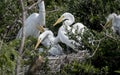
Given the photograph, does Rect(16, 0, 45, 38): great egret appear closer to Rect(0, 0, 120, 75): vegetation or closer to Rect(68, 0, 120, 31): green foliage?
Rect(0, 0, 120, 75): vegetation

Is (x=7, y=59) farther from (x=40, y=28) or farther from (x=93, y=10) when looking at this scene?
(x=40, y=28)

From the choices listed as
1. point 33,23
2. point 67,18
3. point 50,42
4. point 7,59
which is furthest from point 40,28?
point 7,59

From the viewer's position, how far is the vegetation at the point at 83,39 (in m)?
3.65

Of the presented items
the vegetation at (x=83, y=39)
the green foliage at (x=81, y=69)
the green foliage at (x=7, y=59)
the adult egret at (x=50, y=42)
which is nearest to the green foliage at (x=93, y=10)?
the vegetation at (x=83, y=39)

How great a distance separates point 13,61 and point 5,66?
0.14m

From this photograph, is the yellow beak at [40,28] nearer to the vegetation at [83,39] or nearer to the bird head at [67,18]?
the vegetation at [83,39]

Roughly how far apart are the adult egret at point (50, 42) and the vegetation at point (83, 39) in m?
0.20

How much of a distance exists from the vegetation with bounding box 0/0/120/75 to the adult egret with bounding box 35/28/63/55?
7.9 inches

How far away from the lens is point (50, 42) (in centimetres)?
866

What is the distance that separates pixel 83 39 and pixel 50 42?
4.72 feet

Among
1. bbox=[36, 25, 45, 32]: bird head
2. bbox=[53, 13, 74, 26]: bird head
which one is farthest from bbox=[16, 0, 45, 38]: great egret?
bbox=[53, 13, 74, 26]: bird head

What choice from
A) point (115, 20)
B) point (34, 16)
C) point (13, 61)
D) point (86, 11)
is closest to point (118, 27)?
point (115, 20)

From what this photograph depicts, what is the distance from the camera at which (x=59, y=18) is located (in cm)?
922

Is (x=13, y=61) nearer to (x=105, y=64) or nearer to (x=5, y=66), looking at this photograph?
Answer: (x=5, y=66)
